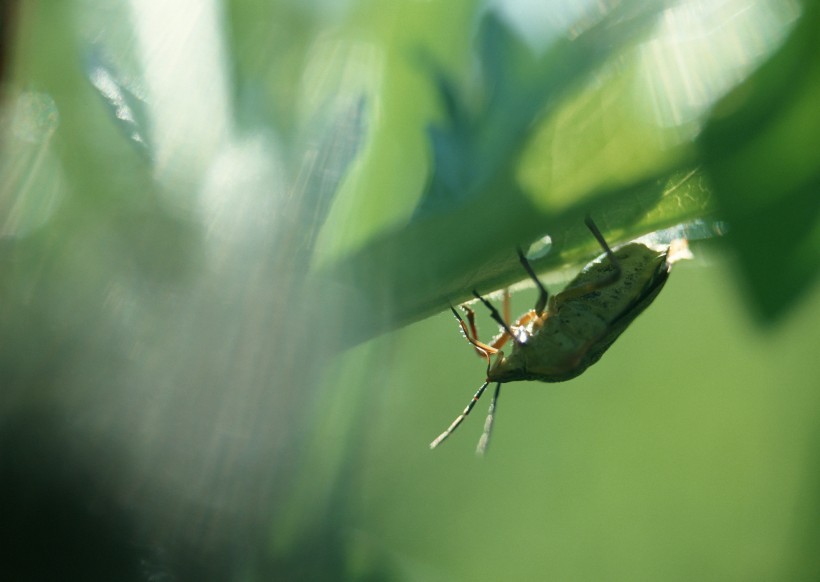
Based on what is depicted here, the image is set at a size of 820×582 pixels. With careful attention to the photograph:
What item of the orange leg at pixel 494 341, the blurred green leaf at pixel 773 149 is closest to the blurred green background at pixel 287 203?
the blurred green leaf at pixel 773 149

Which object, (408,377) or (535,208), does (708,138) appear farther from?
(408,377)

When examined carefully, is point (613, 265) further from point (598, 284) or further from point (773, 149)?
point (773, 149)

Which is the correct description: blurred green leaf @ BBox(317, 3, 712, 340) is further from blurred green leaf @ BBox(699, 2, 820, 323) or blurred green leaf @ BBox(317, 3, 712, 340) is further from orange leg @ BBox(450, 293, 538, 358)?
orange leg @ BBox(450, 293, 538, 358)

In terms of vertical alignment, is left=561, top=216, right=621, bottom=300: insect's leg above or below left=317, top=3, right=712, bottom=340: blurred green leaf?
below

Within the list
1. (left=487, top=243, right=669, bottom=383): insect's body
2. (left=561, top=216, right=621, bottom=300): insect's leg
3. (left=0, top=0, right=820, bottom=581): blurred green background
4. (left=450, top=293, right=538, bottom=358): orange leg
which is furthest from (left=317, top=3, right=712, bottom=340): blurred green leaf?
(left=450, top=293, right=538, bottom=358): orange leg

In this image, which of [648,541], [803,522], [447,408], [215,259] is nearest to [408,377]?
[447,408]

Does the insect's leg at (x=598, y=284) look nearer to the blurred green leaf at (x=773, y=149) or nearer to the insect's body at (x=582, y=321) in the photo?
the insect's body at (x=582, y=321)
